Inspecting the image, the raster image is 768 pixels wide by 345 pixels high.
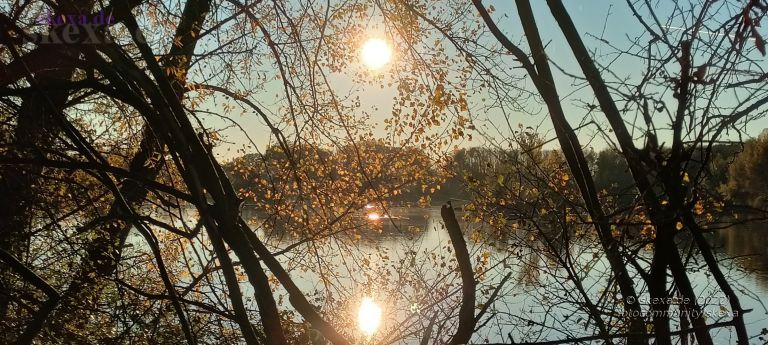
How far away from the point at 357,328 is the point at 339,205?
168cm

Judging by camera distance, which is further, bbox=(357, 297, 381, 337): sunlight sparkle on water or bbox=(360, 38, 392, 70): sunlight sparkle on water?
bbox=(357, 297, 381, 337): sunlight sparkle on water

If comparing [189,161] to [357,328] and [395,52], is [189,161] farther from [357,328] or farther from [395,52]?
[357,328]

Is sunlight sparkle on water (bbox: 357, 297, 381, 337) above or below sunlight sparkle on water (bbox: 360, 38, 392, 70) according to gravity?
below

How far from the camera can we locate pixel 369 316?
8.77m

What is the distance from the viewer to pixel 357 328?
25.0 feet

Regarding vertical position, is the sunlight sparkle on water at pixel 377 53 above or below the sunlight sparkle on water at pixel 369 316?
above

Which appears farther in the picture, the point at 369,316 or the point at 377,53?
the point at 369,316

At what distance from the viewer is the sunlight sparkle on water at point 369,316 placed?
7845 mm

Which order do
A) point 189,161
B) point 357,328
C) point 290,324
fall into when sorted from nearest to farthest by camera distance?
point 189,161 → point 290,324 → point 357,328

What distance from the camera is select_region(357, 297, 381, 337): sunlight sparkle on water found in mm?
7845

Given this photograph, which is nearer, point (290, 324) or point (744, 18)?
point (744, 18)

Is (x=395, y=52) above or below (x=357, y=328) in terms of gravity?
above

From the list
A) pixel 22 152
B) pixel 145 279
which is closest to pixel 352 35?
pixel 145 279

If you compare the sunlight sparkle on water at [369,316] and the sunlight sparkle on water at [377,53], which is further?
the sunlight sparkle on water at [369,316]
